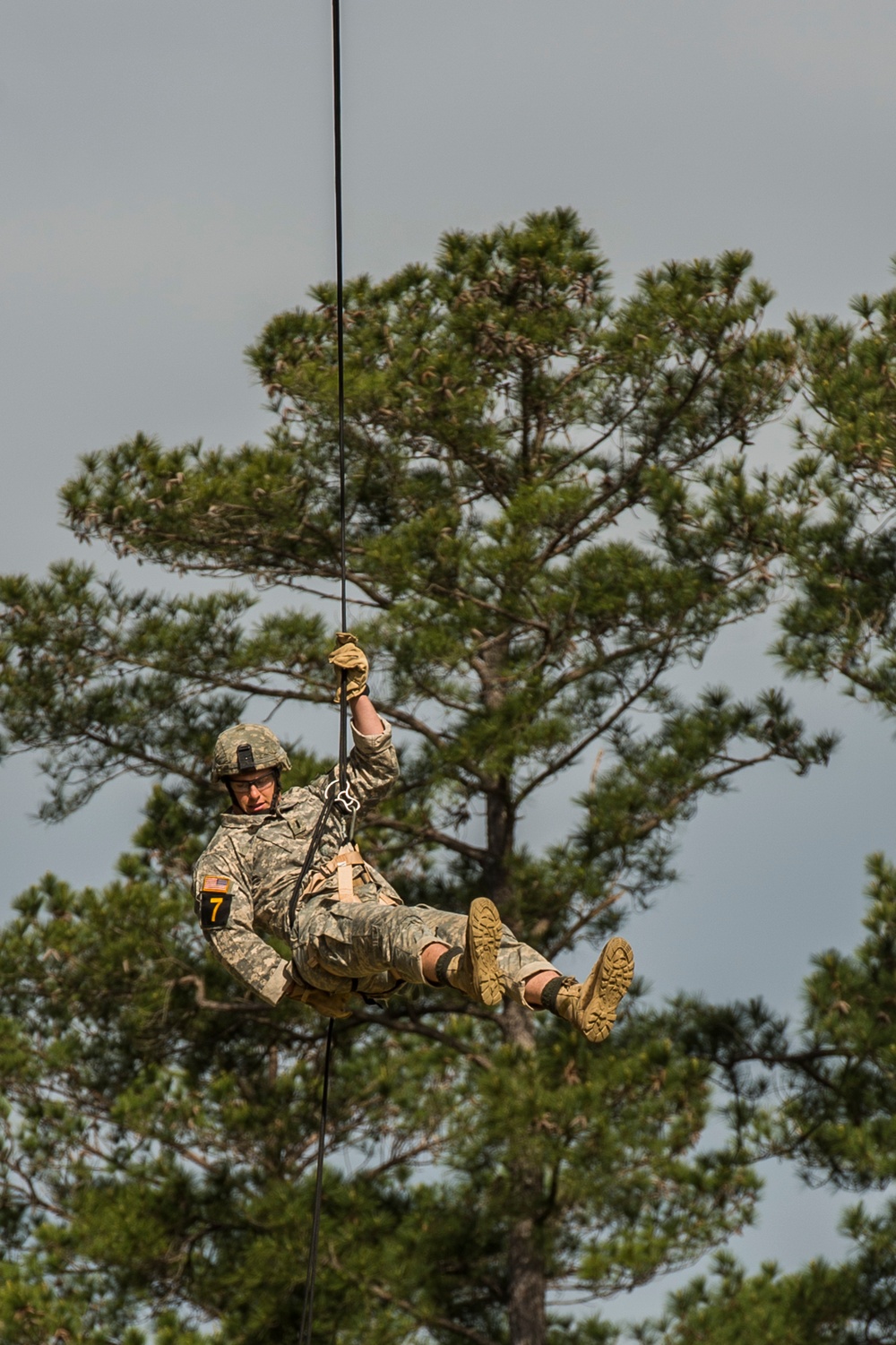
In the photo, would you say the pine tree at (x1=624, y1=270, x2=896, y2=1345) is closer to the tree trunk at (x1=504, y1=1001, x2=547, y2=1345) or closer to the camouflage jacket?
the tree trunk at (x1=504, y1=1001, x2=547, y2=1345)

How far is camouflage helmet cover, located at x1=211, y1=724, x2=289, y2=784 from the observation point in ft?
25.1

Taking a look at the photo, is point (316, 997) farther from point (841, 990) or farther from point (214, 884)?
point (841, 990)

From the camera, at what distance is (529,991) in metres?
6.84

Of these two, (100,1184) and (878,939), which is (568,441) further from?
(100,1184)

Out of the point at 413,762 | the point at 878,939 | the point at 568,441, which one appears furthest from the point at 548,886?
the point at 568,441

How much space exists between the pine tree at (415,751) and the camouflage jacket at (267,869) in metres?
5.06

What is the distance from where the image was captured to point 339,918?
7.21m

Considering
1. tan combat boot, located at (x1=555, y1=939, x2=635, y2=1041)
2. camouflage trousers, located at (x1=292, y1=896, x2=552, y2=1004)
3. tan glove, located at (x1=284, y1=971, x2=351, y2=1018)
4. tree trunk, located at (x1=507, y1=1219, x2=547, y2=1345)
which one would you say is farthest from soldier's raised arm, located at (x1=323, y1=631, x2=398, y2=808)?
tree trunk, located at (x1=507, y1=1219, x2=547, y2=1345)

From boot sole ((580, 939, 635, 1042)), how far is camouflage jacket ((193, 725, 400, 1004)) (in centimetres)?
116

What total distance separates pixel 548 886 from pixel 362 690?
6.38m

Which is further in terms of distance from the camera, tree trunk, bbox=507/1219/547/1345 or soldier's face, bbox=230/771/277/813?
tree trunk, bbox=507/1219/547/1345

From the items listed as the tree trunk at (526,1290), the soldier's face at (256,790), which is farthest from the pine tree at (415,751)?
the soldier's face at (256,790)

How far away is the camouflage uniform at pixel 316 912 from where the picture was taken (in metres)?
6.95

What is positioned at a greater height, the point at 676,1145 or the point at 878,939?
the point at 878,939
